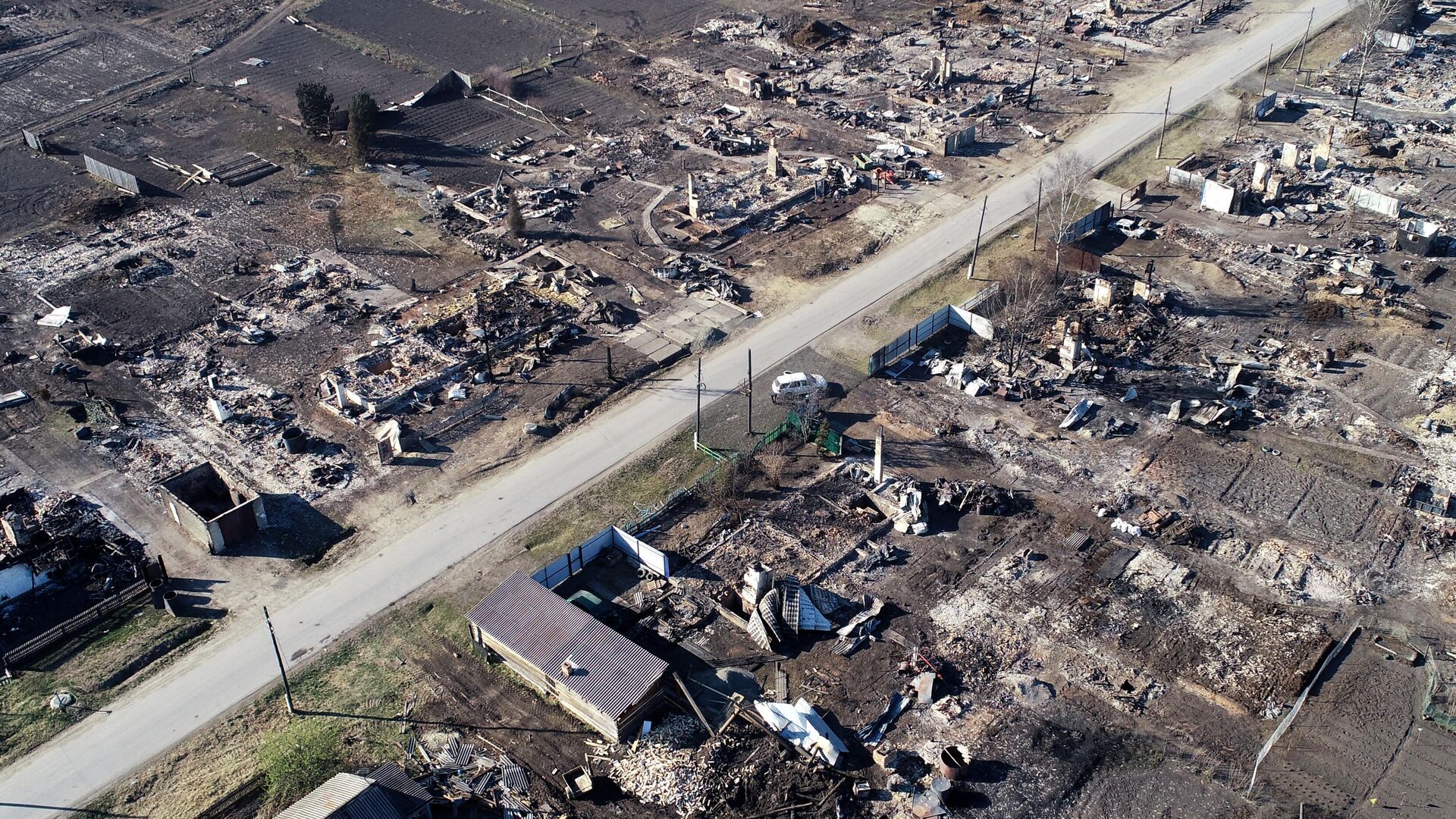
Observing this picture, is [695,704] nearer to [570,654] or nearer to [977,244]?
[570,654]

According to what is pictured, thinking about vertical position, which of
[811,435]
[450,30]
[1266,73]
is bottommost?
[811,435]

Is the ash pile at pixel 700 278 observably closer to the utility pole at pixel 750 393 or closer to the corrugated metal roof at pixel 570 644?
the utility pole at pixel 750 393

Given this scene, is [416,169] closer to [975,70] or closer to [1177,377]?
[975,70]

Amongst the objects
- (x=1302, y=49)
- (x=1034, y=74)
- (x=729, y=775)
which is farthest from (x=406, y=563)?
(x=1302, y=49)

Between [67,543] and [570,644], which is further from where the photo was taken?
[67,543]

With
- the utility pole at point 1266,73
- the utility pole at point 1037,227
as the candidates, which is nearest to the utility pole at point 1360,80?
the utility pole at point 1266,73

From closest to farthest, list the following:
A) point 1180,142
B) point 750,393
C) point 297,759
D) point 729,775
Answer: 1. point 297,759
2. point 729,775
3. point 750,393
4. point 1180,142

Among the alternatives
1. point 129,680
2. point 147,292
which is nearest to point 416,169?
point 147,292
